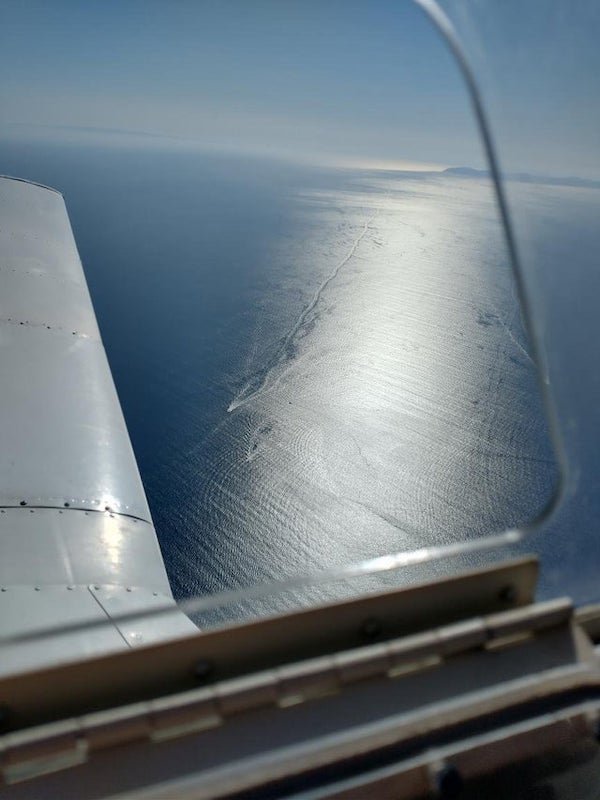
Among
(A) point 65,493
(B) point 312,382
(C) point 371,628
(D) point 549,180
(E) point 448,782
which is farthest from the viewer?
(B) point 312,382

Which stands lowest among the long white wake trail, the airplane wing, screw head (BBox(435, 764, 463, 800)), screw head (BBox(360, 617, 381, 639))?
screw head (BBox(435, 764, 463, 800))

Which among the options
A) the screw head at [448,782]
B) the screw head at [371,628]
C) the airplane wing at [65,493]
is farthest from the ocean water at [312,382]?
the screw head at [448,782]

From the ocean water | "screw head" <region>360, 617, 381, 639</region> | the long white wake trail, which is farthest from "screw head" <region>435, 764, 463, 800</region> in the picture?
the long white wake trail

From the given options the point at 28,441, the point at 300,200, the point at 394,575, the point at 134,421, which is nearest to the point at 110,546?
the point at 28,441

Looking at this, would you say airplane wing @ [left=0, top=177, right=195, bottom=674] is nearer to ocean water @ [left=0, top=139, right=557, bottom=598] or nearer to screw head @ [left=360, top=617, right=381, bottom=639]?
screw head @ [left=360, top=617, right=381, bottom=639]

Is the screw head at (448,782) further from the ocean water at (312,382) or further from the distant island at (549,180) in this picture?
the ocean water at (312,382)

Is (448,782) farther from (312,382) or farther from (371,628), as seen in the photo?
(312,382)

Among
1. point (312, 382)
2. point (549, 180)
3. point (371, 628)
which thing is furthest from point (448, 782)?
point (312, 382)
